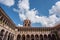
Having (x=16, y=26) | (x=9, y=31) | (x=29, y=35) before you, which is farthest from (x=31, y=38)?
(x=9, y=31)

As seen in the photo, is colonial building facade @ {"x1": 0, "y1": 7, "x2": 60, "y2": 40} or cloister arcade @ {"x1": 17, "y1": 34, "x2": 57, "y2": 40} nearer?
colonial building facade @ {"x1": 0, "y1": 7, "x2": 60, "y2": 40}

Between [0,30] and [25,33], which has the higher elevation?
[25,33]

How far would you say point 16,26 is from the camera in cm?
3300

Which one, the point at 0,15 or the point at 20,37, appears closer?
the point at 0,15

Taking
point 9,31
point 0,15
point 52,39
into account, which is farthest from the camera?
point 52,39

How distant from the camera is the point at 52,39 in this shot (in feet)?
108

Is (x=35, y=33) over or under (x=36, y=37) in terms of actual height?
over

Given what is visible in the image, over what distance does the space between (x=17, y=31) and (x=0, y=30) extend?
33.1 ft

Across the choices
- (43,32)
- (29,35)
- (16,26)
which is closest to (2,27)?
(16,26)

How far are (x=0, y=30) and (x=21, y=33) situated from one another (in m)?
10.7

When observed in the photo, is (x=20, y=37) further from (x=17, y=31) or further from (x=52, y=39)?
(x=52, y=39)

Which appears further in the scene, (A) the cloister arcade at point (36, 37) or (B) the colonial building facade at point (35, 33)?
(A) the cloister arcade at point (36, 37)

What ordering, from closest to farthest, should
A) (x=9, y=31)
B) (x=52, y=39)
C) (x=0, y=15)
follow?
1. (x=0, y=15)
2. (x=9, y=31)
3. (x=52, y=39)

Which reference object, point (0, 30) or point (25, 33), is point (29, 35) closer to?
point (25, 33)
